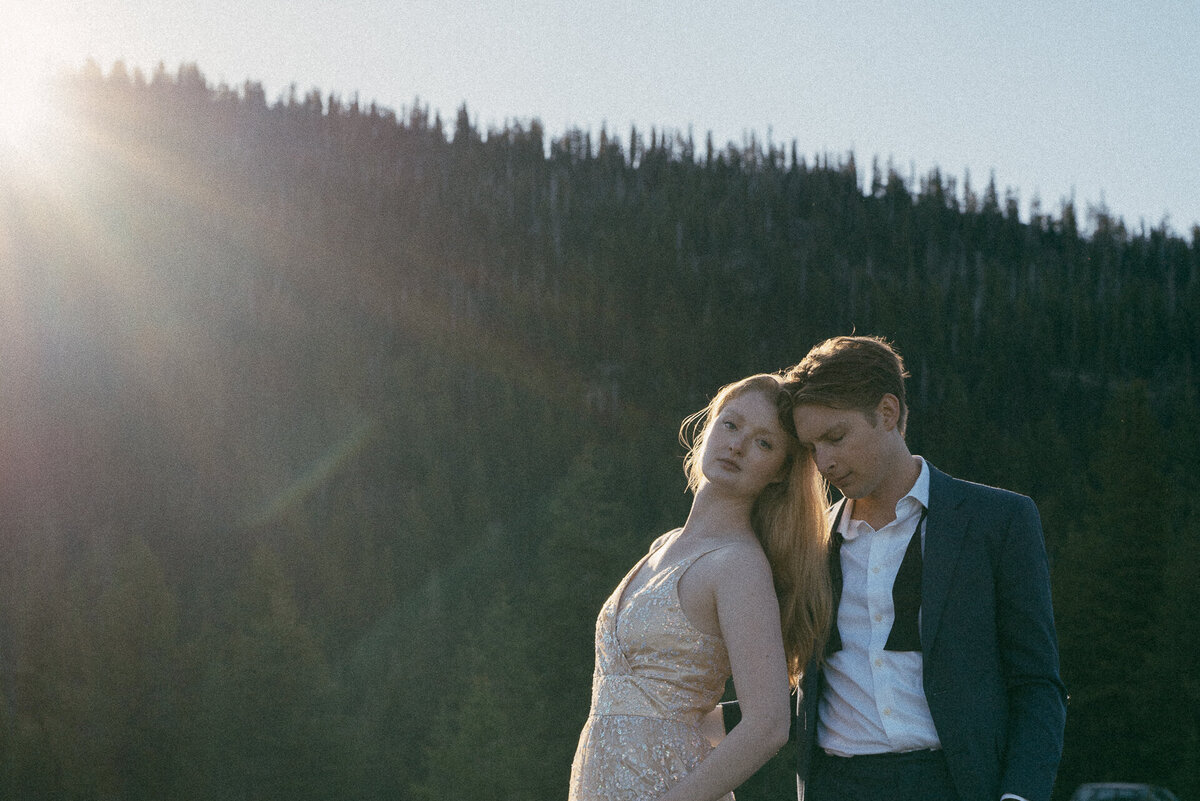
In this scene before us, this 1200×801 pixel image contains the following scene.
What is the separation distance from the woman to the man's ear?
32cm

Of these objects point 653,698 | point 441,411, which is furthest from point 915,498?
point 441,411

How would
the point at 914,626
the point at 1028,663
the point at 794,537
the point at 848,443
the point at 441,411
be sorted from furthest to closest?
the point at 441,411 → the point at 794,537 → the point at 848,443 → the point at 914,626 → the point at 1028,663

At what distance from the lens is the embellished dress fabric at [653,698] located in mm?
4363

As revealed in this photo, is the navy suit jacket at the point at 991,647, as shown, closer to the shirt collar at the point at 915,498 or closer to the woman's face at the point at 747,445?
the shirt collar at the point at 915,498

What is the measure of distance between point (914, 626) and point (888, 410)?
0.70 meters

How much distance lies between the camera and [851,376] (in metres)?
4.19

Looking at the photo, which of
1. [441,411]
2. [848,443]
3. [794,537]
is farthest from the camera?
[441,411]

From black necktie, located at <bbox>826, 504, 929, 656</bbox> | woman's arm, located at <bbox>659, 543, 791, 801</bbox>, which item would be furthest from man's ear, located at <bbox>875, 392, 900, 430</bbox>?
woman's arm, located at <bbox>659, 543, 791, 801</bbox>

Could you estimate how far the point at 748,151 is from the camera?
16688 centimetres

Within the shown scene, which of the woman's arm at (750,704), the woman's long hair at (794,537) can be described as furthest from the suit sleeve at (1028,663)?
the woman's arm at (750,704)

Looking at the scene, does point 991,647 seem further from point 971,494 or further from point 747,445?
point 747,445

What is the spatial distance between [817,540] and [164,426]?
141 meters

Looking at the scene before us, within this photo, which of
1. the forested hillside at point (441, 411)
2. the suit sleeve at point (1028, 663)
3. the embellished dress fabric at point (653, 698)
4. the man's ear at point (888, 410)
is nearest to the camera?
the suit sleeve at point (1028, 663)

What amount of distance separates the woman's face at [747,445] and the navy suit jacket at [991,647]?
1.95 feet
